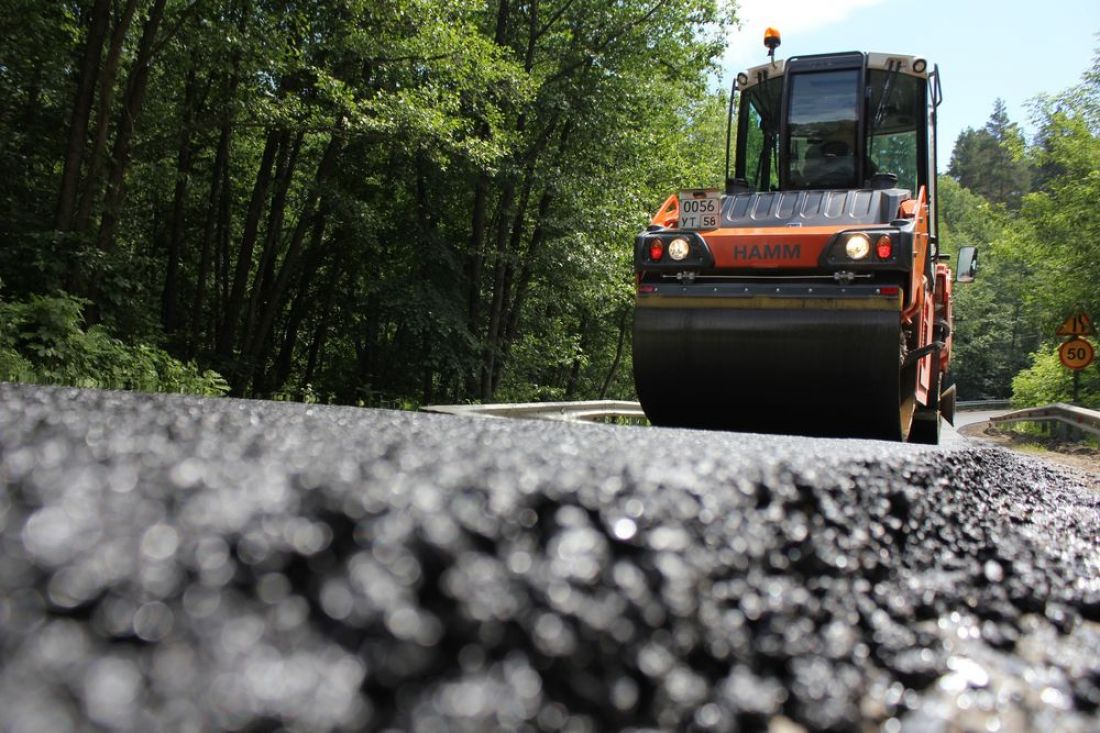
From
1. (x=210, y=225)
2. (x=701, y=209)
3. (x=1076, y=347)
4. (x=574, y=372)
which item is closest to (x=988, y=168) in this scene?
(x=574, y=372)

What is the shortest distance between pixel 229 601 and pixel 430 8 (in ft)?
44.5

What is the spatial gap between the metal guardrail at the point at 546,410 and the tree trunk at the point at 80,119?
23.7 feet

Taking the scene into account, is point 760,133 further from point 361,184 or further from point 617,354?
point 617,354

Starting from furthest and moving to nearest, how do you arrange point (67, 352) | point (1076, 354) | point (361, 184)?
point (361, 184)
point (1076, 354)
point (67, 352)

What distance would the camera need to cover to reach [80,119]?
11352 millimetres

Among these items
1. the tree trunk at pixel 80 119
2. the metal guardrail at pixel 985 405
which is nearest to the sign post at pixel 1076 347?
the tree trunk at pixel 80 119

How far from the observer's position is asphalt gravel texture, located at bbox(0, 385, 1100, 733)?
1.27 feet

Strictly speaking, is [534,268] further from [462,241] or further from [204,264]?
[204,264]

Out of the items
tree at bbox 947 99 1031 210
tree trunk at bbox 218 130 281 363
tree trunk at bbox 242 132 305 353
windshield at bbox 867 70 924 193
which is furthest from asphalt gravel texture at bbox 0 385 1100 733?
tree at bbox 947 99 1031 210

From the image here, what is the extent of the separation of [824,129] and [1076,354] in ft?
42.3

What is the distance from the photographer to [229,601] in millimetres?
425

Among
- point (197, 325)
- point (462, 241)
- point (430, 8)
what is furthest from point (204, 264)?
point (430, 8)

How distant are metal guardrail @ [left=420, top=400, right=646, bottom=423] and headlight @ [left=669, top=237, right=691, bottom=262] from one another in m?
1.36

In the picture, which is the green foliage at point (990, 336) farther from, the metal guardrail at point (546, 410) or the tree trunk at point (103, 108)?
the tree trunk at point (103, 108)
